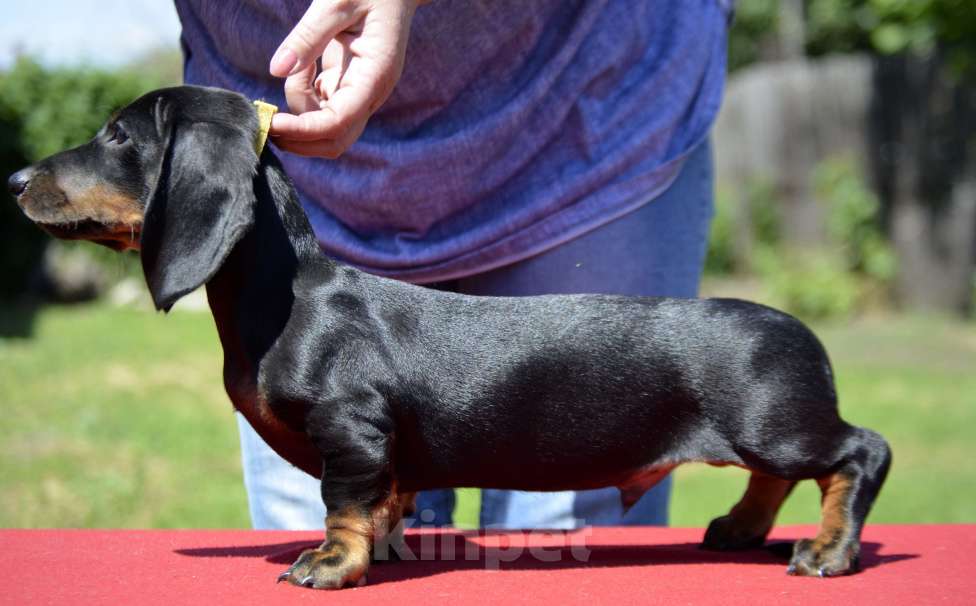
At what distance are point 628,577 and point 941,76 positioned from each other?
37.0 feet

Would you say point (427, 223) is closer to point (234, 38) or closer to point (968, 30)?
point (234, 38)

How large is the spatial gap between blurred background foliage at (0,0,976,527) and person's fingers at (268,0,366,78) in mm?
4956

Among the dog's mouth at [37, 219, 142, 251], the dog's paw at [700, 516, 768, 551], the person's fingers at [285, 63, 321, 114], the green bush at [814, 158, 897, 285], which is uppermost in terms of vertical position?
the person's fingers at [285, 63, 321, 114]

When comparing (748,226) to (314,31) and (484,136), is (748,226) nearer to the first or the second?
(484,136)

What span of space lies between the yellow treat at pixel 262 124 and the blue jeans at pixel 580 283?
Result: 0.92 metres

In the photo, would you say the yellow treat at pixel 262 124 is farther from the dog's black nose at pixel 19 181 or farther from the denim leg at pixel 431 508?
the denim leg at pixel 431 508

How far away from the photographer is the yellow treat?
2.34 meters

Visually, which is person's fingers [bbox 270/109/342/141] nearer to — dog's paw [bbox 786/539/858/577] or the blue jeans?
the blue jeans

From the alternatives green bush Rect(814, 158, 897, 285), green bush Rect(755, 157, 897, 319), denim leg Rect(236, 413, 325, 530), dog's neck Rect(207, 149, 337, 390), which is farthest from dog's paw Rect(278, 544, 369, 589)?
green bush Rect(814, 158, 897, 285)

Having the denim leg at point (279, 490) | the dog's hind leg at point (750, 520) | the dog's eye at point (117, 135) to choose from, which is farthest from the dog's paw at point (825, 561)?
the dog's eye at point (117, 135)

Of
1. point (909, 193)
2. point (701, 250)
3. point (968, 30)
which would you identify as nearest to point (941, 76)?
point (909, 193)

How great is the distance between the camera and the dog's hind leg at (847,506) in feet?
8.13

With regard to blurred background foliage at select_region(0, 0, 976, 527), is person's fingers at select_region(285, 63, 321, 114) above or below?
above

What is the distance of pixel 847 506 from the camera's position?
2.49 metres
